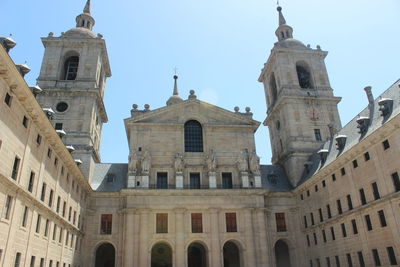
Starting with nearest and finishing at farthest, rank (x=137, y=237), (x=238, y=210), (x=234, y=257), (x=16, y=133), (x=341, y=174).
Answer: (x=16, y=133), (x=341, y=174), (x=137, y=237), (x=238, y=210), (x=234, y=257)

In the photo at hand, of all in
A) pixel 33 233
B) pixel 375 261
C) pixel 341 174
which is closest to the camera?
pixel 33 233

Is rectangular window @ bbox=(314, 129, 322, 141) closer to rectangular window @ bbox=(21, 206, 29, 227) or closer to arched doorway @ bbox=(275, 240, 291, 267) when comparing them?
arched doorway @ bbox=(275, 240, 291, 267)

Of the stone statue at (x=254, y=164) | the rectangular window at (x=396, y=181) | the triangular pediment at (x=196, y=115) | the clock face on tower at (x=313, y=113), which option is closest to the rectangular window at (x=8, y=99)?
the triangular pediment at (x=196, y=115)

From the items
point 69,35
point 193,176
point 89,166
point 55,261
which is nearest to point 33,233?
point 55,261

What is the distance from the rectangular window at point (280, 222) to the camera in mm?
43975

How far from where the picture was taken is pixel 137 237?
39.8m

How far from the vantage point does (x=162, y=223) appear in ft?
134

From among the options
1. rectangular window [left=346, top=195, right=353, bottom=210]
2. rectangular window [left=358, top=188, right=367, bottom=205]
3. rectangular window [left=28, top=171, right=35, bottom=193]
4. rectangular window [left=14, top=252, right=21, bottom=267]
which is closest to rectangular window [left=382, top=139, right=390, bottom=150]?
rectangular window [left=358, top=188, right=367, bottom=205]

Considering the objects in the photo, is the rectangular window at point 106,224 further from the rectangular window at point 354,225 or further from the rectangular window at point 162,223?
the rectangular window at point 354,225

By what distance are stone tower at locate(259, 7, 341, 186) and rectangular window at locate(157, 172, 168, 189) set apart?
17.9 meters

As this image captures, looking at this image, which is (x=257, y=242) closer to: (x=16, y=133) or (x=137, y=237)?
(x=137, y=237)

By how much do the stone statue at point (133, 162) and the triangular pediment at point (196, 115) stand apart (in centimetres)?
583

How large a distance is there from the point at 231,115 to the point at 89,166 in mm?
20749

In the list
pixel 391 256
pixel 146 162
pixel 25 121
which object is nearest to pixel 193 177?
pixel 146 162
